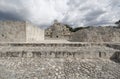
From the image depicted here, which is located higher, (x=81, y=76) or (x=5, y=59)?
(x=5, y=59)

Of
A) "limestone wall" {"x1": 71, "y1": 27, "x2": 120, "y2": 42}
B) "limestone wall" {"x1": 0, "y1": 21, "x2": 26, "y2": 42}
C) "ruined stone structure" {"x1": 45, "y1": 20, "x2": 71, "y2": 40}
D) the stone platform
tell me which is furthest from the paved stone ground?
"ruined stone structure" {"x1": 45, "y1": 20, "x2": 71, "y2": 40}

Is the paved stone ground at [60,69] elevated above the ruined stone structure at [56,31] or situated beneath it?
situated beneath

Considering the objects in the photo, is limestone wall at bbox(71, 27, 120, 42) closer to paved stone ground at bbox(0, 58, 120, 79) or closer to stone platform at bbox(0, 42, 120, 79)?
stone platform at bbox(0, 42, 120, 79)

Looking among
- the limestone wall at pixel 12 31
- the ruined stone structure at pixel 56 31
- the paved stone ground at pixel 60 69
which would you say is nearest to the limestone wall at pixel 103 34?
the limestone wall at pixel 12 31

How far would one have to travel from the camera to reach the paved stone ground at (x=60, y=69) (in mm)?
2750

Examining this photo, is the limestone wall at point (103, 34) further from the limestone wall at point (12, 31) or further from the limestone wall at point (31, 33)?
the limestone wall at point (12, 31)

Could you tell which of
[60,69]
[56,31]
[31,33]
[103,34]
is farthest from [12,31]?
[56,31]

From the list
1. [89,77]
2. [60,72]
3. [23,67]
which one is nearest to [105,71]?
[89,77]

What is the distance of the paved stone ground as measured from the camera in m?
2.75

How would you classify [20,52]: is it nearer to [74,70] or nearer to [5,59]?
[5,59]

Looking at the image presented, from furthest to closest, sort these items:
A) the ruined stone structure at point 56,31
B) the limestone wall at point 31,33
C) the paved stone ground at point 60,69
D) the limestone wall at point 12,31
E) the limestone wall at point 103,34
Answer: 1. the ruined stone structure at point 56,31
2. the limestone wall at point 31,33
3. the limestone wall at point 12,31
4. the limestone wall at point 103,34
5. the paved stone ground at point 60,69

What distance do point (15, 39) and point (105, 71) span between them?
9283 millimetres

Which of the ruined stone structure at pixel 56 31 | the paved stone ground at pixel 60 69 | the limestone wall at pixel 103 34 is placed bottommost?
the paved stone ground at pixel 60 69

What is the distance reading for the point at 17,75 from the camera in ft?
9.17
